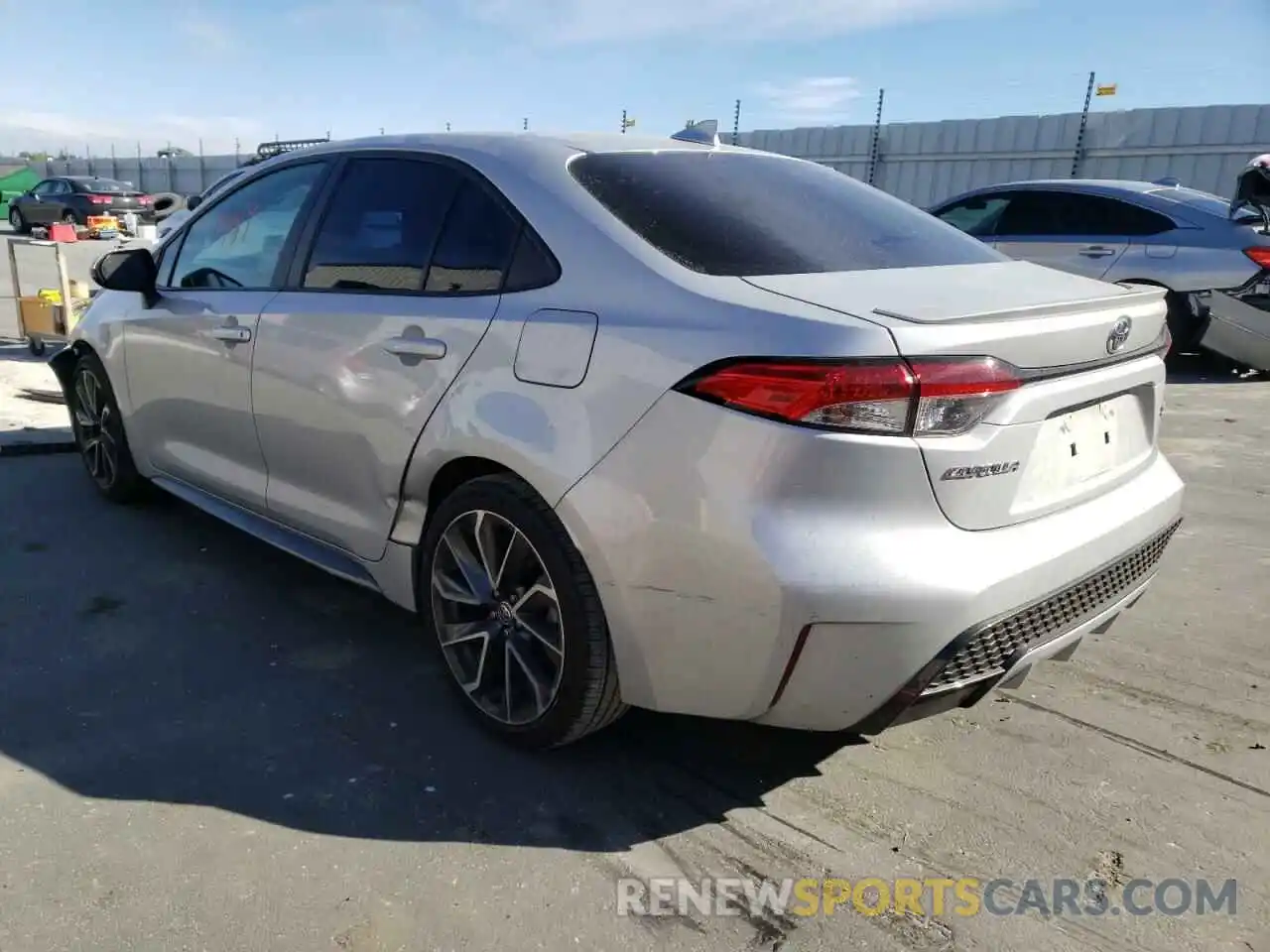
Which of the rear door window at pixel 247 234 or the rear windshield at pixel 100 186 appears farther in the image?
the rear windshield at pixel 100 186

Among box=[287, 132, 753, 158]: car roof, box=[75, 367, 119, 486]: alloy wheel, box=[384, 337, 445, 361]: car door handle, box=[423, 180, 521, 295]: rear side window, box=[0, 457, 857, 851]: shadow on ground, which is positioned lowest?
box=[0, 457, 857, 851]: shadow on ground

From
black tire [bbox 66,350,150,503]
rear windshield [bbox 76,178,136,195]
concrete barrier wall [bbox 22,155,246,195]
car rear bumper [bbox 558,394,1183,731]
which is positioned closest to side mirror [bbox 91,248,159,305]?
black tire [bbox 66,350,150,503]

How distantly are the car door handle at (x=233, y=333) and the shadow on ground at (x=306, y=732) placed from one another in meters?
0.97

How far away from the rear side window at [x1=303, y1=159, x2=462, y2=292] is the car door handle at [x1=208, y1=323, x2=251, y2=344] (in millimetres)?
339

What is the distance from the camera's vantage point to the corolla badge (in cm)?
243

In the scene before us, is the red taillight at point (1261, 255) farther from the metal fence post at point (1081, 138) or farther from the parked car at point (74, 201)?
the parked car at point (74, 201)

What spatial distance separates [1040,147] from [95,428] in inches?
660

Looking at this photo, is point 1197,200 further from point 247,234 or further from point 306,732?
point 306,732

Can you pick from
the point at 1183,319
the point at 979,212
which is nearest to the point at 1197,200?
the point at 1183,319

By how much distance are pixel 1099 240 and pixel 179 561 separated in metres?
7.92

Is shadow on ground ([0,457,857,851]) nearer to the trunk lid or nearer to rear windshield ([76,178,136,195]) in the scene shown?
the trunk lid

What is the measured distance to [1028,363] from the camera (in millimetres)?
2168

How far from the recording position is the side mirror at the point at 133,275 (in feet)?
13.2

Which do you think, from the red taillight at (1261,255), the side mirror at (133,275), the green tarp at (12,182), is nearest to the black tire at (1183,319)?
the red taillight at (1261,255)
